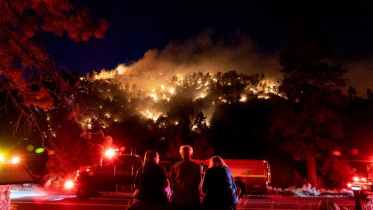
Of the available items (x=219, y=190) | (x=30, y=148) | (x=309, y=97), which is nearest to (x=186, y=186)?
(x=219, y=190)

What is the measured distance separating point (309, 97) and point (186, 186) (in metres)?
21.2

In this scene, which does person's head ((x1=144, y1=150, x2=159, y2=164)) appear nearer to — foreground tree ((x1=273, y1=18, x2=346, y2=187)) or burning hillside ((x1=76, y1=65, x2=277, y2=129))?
foreground tree ((x1=273, y1=18, x2=346, y2=187))

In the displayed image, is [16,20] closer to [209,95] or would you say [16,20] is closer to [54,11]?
[54,11]

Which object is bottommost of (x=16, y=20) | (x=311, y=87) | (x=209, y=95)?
(x=16, y=20)

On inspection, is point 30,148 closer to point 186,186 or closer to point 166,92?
point 186,186

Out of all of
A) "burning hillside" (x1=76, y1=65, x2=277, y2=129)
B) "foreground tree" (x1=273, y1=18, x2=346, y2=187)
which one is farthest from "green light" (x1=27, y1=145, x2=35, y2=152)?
"burning hillside" (x1=76, y1=65, x2=277, y2=129)

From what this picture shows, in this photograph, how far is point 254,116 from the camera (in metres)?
44.8

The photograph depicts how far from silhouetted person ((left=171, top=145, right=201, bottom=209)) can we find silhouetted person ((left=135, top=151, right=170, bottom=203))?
0.19m

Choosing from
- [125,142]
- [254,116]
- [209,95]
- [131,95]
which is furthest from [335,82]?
[131,95]

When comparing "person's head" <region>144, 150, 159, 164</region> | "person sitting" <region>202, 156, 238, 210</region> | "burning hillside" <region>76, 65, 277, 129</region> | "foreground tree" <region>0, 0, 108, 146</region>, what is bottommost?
"person sitting" <region>202, 156, 238, 210</region>

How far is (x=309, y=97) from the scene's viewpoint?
23.8m

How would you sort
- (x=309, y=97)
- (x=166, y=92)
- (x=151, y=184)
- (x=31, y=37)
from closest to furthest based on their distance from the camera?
(x=151, y=184)
(x=31, y=37)
(x=309, y=97)
(x=166, y=92)

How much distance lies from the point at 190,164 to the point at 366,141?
34266 mm

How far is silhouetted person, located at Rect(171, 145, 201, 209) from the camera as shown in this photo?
5.20 meters
